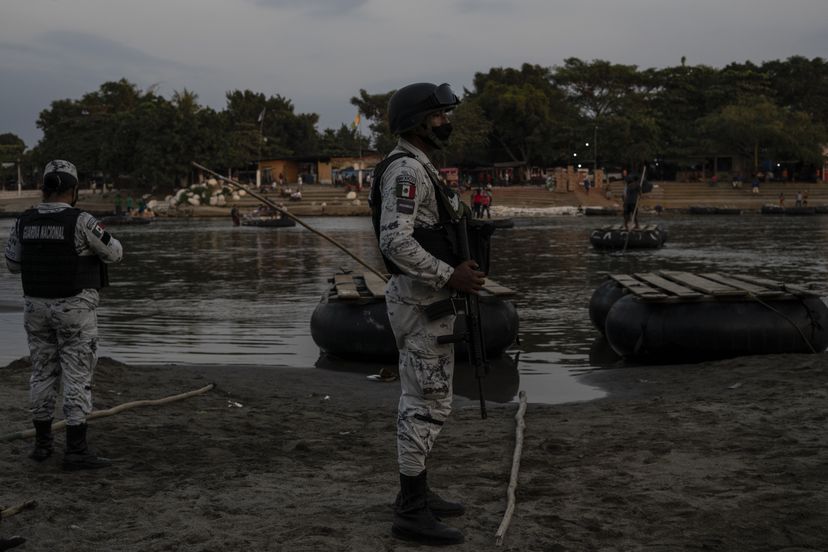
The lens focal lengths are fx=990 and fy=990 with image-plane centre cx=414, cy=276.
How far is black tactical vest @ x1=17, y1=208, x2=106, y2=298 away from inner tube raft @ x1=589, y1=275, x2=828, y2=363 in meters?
6.20

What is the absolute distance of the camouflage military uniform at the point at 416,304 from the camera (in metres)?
4.31

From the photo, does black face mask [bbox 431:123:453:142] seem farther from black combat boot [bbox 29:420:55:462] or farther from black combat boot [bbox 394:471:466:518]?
black combat boot [bbox 29:420:55:462]

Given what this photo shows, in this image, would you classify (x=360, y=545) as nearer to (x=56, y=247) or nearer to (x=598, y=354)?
(x=56, y=247)

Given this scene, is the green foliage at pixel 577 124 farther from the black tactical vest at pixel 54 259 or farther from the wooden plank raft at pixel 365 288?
the black tactical vest at pixel 54 259

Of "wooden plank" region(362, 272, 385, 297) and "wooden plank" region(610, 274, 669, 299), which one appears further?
"wooden plank" region(362, 272, 385, 297)

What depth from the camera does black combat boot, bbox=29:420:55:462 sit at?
19.2 feet

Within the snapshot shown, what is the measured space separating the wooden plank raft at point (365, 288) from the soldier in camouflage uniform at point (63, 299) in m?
4.86

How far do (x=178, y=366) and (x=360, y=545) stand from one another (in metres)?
6.33

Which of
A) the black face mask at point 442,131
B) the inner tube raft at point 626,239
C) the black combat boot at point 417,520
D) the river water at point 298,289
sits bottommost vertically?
the river water at point 298,289

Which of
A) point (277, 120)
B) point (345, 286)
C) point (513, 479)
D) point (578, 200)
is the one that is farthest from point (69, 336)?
point (277, 120)

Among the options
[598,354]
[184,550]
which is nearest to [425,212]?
[184,550]

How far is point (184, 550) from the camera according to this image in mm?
4219

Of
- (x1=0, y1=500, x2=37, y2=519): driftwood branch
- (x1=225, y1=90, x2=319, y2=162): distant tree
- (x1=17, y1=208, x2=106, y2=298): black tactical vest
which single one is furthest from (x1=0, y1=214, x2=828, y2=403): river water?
(x1=225, y1=90, x2=319, y2=162): distant tree

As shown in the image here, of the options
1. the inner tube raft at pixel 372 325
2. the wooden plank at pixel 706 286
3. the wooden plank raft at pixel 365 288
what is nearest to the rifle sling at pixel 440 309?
the inner tube raft at pixel 372 325
